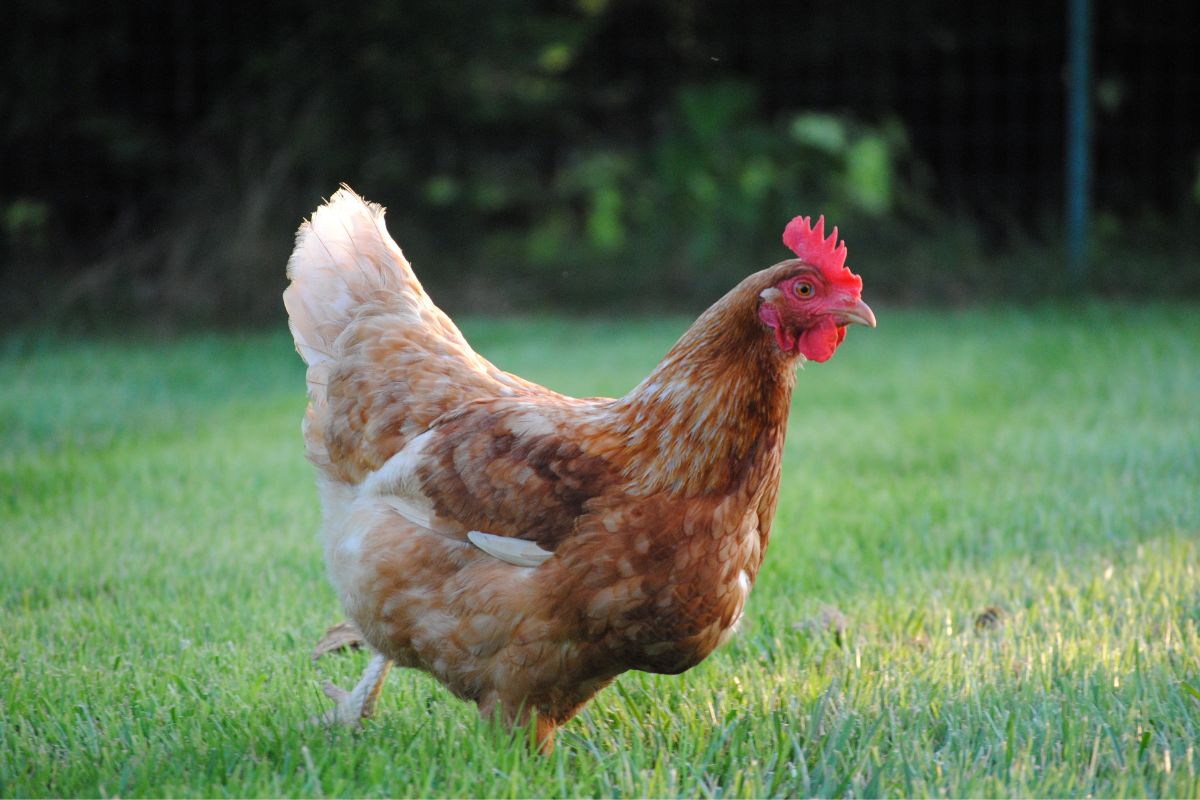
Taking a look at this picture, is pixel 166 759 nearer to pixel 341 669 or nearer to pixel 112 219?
pixel 341 669

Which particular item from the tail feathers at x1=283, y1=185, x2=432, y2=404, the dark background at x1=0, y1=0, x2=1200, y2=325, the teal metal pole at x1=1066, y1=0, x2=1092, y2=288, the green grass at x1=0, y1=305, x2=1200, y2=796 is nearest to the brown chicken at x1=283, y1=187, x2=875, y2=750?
the green grass at x1=0, y1=305, x2=1200, y2=796

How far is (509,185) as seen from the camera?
10.8m

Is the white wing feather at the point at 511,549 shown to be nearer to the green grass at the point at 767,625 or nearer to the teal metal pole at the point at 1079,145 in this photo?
the green grass at the point at 767,625

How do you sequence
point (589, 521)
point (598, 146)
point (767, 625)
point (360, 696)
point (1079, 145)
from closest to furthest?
point (589, 521) → point (360, 696) → point (767, 625) → point (1079, 145) → point (598, 146)

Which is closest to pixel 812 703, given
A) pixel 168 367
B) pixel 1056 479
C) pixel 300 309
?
pixel 300 309

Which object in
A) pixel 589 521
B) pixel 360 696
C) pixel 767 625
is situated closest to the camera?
pixel 589 521

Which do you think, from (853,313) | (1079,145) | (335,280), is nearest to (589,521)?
(853,313)

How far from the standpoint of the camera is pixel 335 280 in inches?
140

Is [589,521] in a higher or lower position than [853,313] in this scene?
lower

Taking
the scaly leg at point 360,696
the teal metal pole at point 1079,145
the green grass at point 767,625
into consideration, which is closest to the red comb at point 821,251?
the green grass at point 767,625

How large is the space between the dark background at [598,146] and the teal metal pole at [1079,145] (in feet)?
0.48

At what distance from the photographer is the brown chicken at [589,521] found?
2.63 metres

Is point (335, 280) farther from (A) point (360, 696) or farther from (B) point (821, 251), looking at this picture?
(B) point (821, 251)

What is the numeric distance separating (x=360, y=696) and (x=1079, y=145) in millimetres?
8620
